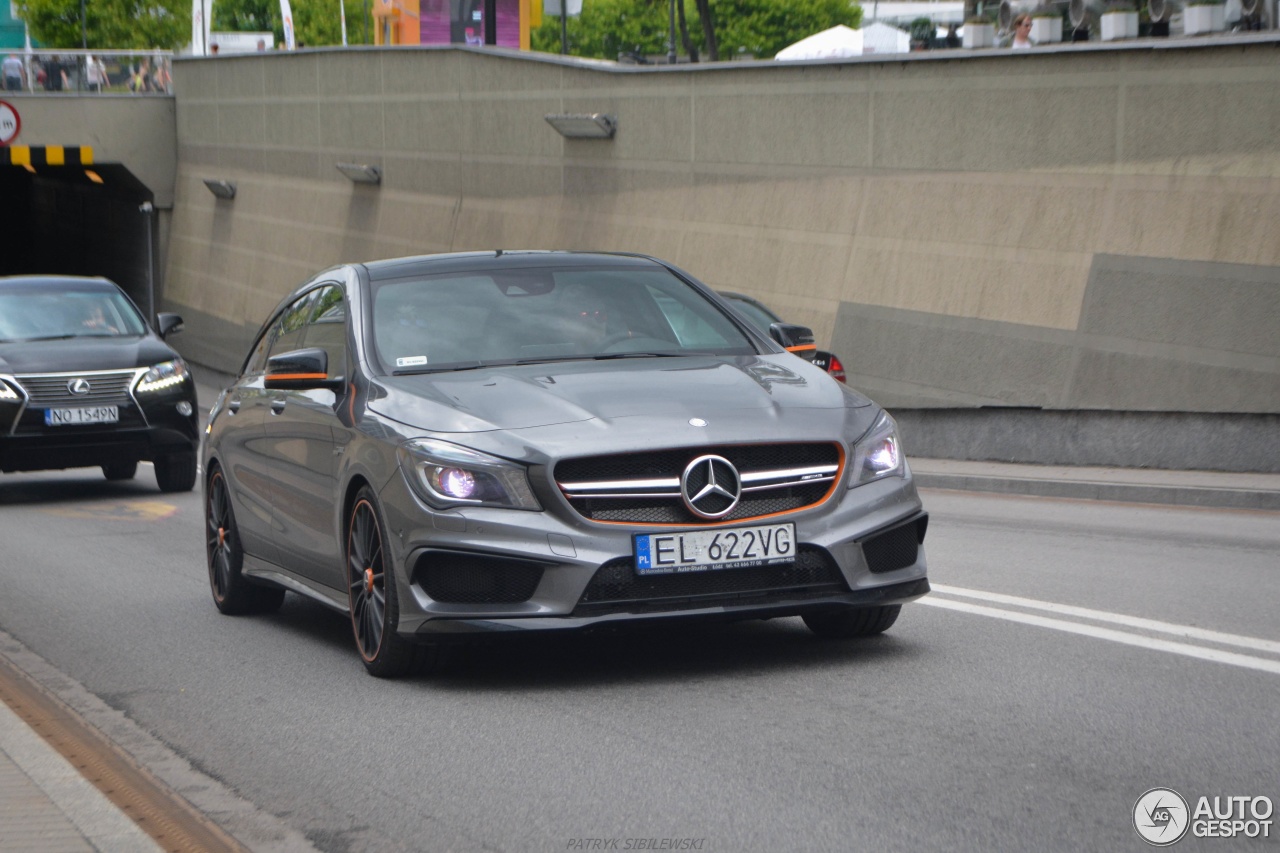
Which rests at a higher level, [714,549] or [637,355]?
[637,355]

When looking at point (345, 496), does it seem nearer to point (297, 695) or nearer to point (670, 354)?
point (297, 695)

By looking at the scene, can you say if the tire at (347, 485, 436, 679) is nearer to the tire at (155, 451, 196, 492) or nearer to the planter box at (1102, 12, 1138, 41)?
the tire at (155, 451, 196, 492)

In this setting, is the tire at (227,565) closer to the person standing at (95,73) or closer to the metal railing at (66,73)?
the metal railing at (66,73)

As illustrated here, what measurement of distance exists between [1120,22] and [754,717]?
541 inches

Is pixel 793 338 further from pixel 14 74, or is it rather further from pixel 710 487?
pixel 14 74

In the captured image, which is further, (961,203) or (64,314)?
(961,203)

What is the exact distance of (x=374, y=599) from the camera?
7.18m

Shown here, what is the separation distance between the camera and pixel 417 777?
5684 mm

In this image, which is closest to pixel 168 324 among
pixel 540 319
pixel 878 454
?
pixel 540 319

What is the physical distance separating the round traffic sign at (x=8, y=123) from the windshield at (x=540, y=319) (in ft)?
118

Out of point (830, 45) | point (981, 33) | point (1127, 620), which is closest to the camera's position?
point (1127, 620)

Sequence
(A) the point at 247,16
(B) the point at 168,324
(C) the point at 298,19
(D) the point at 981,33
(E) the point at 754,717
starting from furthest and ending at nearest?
(A) the point at 247,16 < (C) the point at 298,19 < (D) the point at 981,33 < (B) the point at 168,324 < (E) the point at 754,717

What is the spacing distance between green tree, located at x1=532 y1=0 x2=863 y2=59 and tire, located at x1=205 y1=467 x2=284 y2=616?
86960 millimetres

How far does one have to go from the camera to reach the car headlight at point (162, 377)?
667 inches
